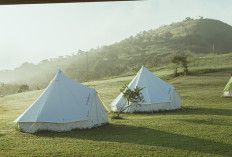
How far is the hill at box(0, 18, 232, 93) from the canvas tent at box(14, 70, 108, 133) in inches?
2232

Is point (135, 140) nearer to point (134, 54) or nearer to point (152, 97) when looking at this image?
point (152, 97)

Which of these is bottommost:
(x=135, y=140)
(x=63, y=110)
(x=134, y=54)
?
(x=135, y=140)

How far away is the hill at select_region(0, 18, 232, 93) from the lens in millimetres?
77688

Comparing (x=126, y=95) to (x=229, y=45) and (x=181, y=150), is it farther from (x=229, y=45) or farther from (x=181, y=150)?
(x=229, y=45)

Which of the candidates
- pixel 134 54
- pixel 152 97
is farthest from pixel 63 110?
pixel 134 54

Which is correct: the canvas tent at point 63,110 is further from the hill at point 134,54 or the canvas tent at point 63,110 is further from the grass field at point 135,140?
the hill at point 134,54

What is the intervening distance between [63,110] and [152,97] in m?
7.32

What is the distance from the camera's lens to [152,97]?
16.6 metres

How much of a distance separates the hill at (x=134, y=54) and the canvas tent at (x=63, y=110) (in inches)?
2232

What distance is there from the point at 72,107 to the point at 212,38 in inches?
4465

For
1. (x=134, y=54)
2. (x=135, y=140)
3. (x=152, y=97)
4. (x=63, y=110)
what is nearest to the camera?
(x=135, y=140)

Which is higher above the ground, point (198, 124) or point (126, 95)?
point (126, 95)

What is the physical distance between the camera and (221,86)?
27391 millimetres

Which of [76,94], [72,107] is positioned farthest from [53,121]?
[76,94]
